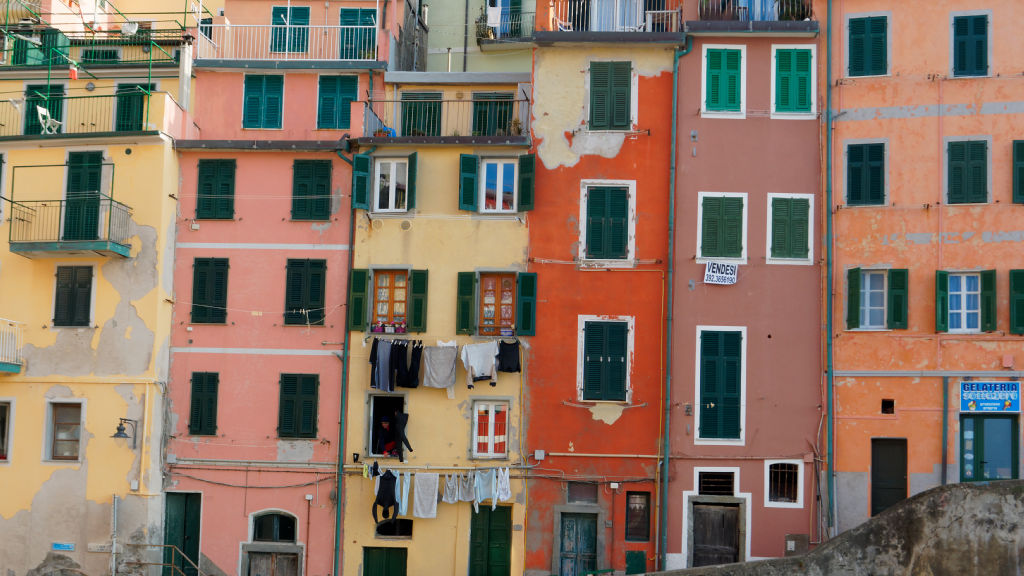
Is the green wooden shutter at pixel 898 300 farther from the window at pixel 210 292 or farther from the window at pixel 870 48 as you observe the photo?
the window at pixel 210 292

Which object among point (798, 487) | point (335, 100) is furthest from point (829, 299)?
point (335, 100)

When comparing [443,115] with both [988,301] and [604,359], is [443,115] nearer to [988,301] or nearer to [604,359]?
[604,359]

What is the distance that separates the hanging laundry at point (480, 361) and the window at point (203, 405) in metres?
6.55

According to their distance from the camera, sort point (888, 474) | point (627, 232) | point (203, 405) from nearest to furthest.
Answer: point (888, 474), point (627, 232), point (203, 405)

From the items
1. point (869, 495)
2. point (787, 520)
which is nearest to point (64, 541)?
point (787, 520)

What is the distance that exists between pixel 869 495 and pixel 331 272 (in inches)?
564

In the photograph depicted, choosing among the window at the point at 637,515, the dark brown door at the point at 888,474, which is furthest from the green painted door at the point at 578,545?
the dark brown door at the point at 888,474

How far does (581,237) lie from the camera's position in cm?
2914

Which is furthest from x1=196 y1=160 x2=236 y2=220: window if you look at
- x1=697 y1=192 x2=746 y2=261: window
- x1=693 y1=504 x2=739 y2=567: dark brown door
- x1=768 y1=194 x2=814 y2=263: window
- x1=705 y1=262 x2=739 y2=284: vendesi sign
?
x1=693 y1=504 x2=739 y2=567: dark brown door

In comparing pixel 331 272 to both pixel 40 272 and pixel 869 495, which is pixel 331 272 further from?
pixel 869 495

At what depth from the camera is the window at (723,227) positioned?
94.0 feet

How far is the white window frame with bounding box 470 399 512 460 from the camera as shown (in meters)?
28.8

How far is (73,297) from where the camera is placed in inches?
1171

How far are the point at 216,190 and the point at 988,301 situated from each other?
19.4 meters
